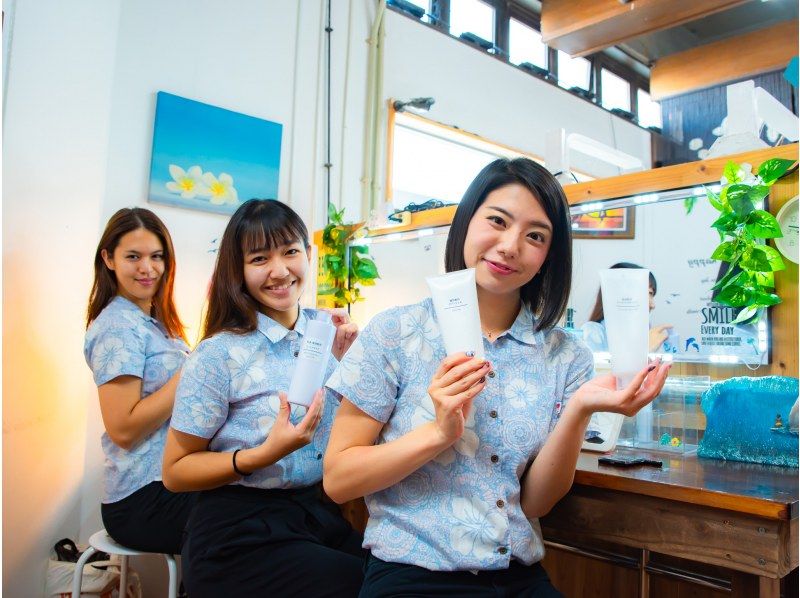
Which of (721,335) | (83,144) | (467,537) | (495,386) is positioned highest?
(83,144)

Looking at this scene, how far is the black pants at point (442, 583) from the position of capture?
1046 millimetres

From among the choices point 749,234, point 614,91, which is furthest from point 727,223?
point 614,91

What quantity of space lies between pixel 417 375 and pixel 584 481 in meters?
0.44

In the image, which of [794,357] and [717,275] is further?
[717,275]

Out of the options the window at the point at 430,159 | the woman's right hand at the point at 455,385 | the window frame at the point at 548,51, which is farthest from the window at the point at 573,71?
the woman's right hand at the point at 455,385

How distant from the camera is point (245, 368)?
1474 mm

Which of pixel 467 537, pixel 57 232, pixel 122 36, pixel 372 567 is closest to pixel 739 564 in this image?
pixel 467 537

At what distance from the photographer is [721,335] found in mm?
1912

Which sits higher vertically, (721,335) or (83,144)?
(83,144)

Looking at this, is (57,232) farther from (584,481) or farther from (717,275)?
(717,275)

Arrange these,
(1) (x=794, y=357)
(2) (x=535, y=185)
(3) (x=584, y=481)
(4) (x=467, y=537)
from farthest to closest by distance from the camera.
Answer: (1) (x=794, y=357) → (3) (x=584, y=481) → (2) (x=535, y=185) → (4) (x=467, y=537)

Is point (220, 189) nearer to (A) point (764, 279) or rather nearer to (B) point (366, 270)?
(B) point (366, 270)

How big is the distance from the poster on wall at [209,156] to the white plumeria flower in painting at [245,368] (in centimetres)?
153

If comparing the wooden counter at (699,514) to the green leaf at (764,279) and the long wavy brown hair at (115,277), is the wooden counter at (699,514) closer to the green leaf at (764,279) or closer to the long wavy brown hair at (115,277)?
the green leaf at (764,279)
